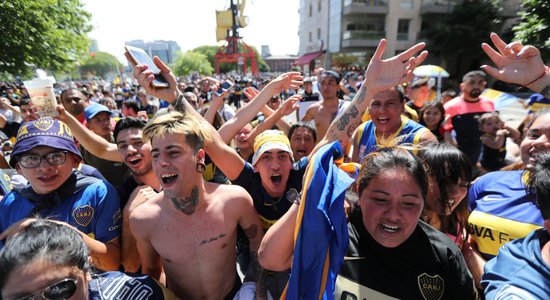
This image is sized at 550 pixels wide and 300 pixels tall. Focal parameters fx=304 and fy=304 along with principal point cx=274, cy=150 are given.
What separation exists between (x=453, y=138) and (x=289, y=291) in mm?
4587

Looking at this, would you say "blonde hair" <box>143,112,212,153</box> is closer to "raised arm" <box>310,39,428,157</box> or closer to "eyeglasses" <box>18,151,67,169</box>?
"eyeglasses" <box>18,151,67,169</box>

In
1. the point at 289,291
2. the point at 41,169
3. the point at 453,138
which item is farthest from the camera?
the point at 453,138

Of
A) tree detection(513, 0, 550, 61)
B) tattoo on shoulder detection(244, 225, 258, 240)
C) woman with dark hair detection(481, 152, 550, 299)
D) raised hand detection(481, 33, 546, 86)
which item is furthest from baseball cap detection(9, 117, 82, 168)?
tree detection(513, 0, 550, 61)

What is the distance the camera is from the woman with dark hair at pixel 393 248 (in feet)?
4.84

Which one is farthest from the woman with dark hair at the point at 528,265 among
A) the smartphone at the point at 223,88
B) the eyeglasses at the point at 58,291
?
the smartphone at the point at 223,88

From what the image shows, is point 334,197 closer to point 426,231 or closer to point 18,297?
point 426,231

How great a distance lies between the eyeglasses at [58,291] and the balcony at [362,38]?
34.4 metres

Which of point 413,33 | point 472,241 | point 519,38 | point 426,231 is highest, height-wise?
point 413,33

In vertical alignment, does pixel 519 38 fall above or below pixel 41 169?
above

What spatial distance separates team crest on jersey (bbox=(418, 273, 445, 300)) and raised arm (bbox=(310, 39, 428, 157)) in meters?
1.04

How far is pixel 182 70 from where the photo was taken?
221 ft

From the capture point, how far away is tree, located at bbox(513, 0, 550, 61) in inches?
185

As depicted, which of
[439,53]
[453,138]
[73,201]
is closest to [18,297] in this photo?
[73,201]

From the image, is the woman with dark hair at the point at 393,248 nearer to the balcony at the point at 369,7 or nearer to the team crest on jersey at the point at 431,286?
the team crest on jersey at the point at 431,286
